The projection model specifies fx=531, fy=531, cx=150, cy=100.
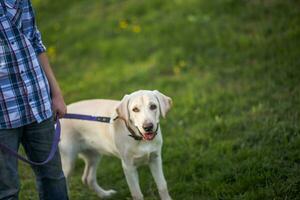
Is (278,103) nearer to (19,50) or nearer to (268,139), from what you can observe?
(268,139)

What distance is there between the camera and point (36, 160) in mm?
3955

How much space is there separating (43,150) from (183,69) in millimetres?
4772

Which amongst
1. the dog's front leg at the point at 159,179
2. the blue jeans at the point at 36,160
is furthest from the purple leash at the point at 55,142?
the dog's front leg at the point at 159,179

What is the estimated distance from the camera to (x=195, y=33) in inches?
359

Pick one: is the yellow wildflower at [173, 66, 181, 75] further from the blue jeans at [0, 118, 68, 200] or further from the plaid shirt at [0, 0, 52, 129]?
the plaid shirt at [0, 0, 52, 129]

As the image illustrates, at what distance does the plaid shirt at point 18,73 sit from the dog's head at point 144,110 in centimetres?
88

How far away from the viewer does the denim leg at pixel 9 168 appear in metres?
3.64

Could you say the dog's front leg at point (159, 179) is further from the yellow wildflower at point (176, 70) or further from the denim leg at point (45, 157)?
the yellow wildflower at point (176, 70)

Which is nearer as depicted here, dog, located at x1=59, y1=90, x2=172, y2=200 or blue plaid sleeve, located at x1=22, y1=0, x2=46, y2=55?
blue plaid sleeve, located at x1=22, y1=0, x2=46, y2=55

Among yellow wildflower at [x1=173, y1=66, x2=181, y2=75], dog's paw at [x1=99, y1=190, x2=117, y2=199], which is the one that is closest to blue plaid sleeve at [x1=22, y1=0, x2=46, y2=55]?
dog's paw at [x1=99, y1=190, x2=117, y2=199]

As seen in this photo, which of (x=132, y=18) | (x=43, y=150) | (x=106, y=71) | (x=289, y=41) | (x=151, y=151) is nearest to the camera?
(x=43, y=150)

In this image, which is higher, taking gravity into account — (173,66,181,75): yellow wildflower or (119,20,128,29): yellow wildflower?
(119,20,128,29): yellow wildflower

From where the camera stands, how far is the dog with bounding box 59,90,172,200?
4.44 meters

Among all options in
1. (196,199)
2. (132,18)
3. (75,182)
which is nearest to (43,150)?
(196,199)
